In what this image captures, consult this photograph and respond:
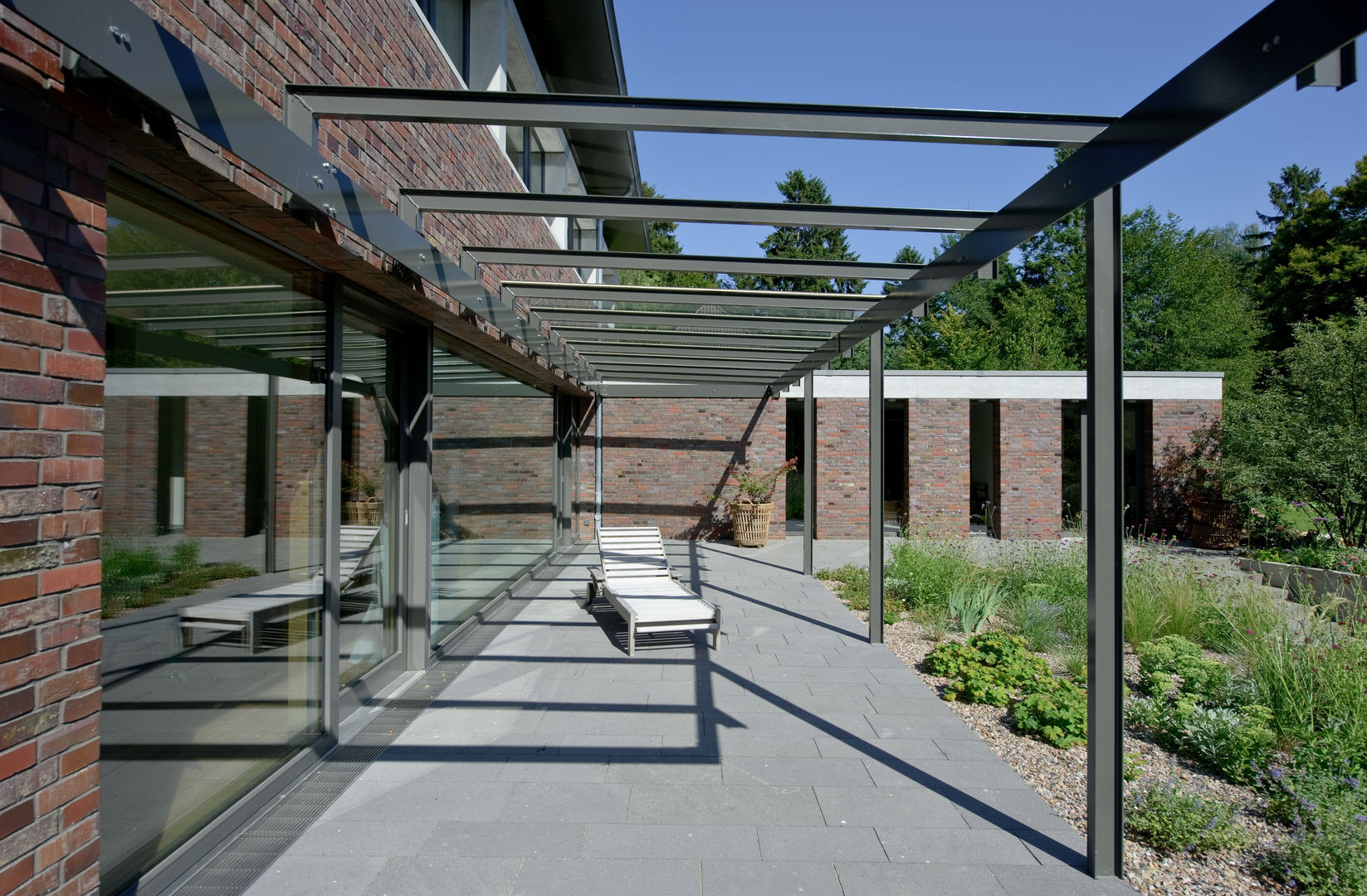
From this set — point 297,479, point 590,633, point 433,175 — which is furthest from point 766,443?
point 297,479

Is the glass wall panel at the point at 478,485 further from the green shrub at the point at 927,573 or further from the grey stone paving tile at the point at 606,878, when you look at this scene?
the green shrub at the point at 927,573

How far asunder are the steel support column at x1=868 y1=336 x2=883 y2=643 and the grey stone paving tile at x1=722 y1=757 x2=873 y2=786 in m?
2.63

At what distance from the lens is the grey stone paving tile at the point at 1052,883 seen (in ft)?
10.1

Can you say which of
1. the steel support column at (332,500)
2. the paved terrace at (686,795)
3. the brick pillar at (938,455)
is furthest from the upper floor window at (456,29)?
the brick pillar at (938,455)

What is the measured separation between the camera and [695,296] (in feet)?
20.1

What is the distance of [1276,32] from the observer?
2064mm

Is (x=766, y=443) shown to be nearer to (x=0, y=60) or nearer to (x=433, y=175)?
(x=433, y=175)

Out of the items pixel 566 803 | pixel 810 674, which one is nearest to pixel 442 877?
pixel 566 803

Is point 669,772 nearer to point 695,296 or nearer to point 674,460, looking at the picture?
point 695,296

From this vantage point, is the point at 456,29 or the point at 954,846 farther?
the point at 456,29

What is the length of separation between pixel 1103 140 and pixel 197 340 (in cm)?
360

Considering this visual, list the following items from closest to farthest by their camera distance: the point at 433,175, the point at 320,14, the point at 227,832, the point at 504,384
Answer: the point at 227,832 < the point at 320,14 < the point at 433,175 < the point at 504,384

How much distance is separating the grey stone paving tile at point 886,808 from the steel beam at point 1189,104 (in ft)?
8.99

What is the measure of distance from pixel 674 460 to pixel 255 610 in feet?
39.1
